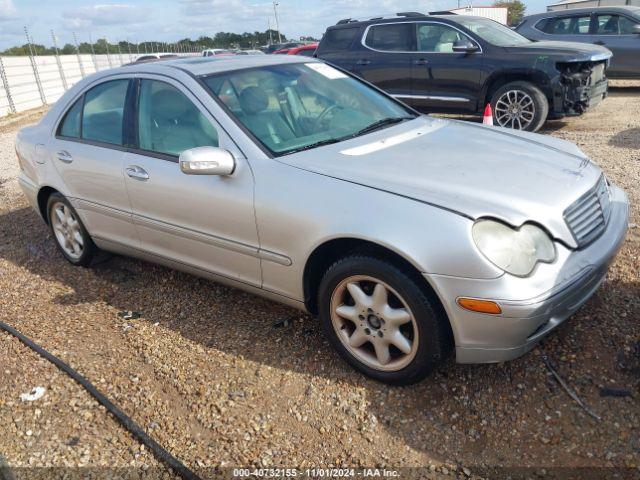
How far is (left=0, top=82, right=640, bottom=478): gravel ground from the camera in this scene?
2.47 metres

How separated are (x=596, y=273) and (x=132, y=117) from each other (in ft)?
9.89

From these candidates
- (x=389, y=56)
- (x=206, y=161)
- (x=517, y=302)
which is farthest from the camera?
(x=389, y=56)

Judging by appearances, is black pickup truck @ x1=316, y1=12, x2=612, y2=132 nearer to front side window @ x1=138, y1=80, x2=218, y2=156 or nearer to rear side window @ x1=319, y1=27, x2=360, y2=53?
rear side window @ x1=319, y1=27, x2=360, y2=53

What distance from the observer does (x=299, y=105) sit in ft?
11.7

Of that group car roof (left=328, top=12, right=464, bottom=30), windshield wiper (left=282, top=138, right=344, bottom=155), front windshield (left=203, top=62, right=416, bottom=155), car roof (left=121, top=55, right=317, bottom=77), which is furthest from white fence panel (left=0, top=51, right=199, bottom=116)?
windshield wiper (left=282, top=138, right=344, bottom=155)

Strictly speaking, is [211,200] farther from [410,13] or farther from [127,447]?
[410,13]

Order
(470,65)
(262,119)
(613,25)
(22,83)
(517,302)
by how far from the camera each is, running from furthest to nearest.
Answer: (22,83)
(613,25)
(470,65)
(262,119)
(517,302)

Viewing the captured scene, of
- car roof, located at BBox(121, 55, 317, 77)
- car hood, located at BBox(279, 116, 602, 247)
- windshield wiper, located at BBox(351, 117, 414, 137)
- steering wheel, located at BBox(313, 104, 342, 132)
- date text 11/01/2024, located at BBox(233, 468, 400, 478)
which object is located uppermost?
car roof, located at BBox(121, 55, 317, 77)

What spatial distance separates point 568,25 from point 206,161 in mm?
10934

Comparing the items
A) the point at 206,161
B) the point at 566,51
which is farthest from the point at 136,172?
the point at 566,51

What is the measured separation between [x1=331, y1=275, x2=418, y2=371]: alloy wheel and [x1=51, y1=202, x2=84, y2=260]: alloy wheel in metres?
2.64

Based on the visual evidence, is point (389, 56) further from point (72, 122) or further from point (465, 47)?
point (72, 122)

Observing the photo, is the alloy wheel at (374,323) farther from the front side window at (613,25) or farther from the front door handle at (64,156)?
the front side window at (613,25)

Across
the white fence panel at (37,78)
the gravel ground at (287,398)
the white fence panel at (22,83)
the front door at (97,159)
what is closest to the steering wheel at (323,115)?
the gravel ground at (287,398)
